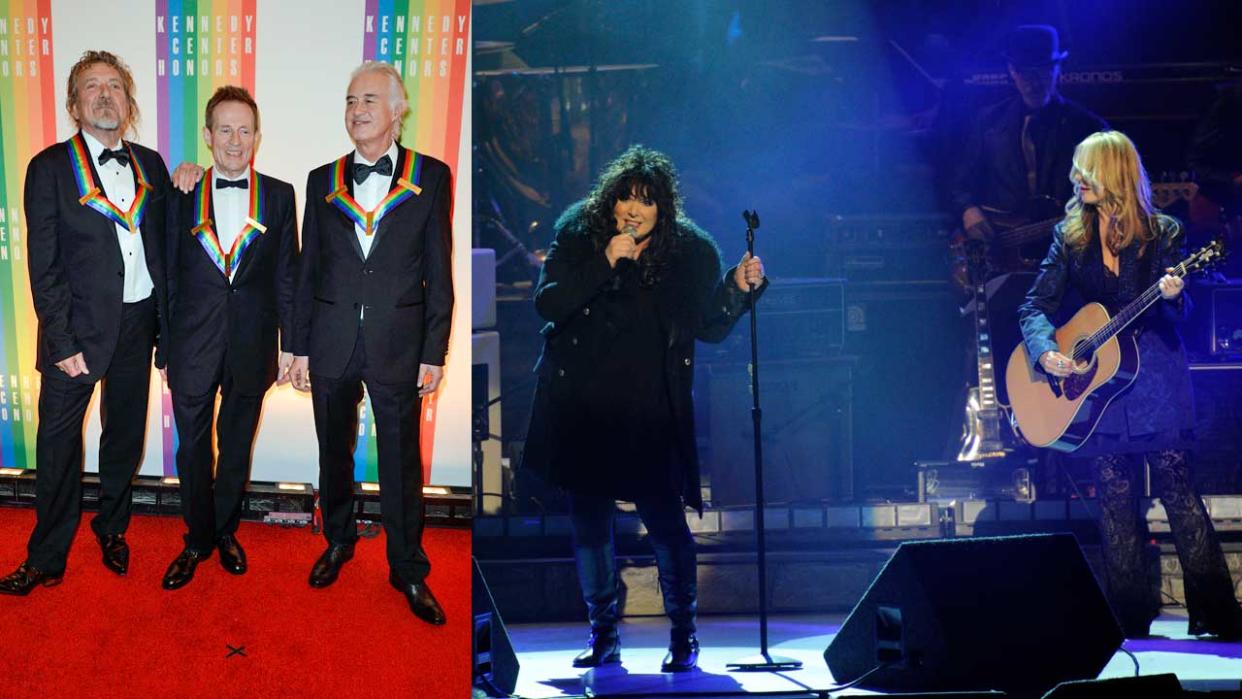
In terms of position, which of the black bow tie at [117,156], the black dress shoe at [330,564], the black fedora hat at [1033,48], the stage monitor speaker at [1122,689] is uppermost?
the black fedora hat at [1033,48]

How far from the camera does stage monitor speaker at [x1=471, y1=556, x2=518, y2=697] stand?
4.23m

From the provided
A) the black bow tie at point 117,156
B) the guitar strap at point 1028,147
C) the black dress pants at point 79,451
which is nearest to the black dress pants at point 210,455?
the black dress pants at point 79,451

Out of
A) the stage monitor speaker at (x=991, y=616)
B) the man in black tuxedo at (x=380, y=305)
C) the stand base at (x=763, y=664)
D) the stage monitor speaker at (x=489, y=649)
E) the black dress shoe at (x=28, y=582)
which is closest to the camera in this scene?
the stage monitor speaker at (x=991, y=616)

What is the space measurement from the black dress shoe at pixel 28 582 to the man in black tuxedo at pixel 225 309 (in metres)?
0.42

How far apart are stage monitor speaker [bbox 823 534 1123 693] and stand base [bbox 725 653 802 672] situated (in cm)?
39

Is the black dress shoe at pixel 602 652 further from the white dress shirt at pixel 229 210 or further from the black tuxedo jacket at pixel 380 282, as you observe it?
the white dress shirt at pixel 229 210

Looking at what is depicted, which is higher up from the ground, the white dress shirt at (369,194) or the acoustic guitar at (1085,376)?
the white dress shirt at (369,194)

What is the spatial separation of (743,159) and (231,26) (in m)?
1.86

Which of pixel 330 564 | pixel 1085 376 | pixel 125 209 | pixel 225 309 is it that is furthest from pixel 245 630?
pixel 1085 376

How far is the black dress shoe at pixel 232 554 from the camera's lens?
4.52 m

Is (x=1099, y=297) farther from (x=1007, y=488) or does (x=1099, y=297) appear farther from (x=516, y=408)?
(x=516, y=408)

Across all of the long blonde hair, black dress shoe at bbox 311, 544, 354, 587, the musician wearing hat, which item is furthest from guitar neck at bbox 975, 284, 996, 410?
black dress shoe at bbox 311, 544, 354, 587

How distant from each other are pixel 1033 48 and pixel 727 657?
2433mm

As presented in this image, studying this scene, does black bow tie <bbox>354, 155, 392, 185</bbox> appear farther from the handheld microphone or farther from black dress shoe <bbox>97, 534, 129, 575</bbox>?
black dress shoe <bbox>97, 534, 129, 575</bbox>
